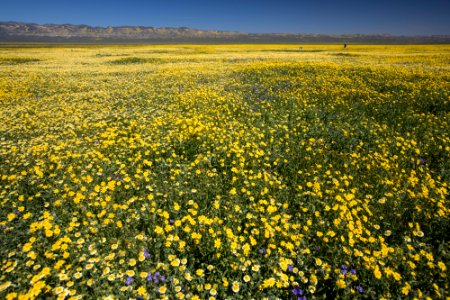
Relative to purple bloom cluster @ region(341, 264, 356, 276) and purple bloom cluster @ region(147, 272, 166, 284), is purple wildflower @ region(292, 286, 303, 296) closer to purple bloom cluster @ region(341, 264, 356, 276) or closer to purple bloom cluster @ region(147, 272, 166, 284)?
purple bloom cluster @ region(341, 264, 356, 276)

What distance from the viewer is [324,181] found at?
5.36 meters

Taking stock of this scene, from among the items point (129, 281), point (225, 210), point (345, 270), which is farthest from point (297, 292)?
point (129, 281)

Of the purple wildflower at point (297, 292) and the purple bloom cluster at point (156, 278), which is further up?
the purple bloom cluster at point (156, 278)

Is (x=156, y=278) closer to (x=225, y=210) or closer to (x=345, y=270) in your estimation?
(x=225, y=210)

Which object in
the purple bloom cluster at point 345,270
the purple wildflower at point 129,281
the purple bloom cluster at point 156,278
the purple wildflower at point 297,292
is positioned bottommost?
the purple wildflower at point 297,292

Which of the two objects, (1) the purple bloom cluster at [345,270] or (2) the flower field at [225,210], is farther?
(1) the purple bloom cluster at [345,270]

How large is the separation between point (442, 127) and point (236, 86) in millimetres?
9950

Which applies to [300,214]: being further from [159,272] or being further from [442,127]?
[442,127]

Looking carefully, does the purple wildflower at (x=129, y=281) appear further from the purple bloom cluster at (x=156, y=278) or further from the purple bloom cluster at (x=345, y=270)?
the purple bloom cluster at (x=345, y=270)

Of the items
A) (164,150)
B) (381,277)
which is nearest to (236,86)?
(164,150)

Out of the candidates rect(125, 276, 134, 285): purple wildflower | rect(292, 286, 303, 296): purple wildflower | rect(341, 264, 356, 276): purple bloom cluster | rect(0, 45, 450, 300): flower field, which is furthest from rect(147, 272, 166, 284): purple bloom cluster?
rect(341, 264, 356, 276): purple bloom cluster

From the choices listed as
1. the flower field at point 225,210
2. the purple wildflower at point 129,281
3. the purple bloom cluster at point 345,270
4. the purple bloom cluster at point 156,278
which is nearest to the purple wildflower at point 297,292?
the flower field at point 225,210

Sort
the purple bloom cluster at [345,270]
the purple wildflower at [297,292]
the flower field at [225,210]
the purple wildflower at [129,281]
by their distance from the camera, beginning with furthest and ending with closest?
1. the purple bloom cluster at [345,270]
2. the flower field at [225,210]
3. the purple wildflower at [297,292]
4. the purple wildflower at [129,281]

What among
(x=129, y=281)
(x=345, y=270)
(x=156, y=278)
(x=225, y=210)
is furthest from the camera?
(x=225, y=210)
